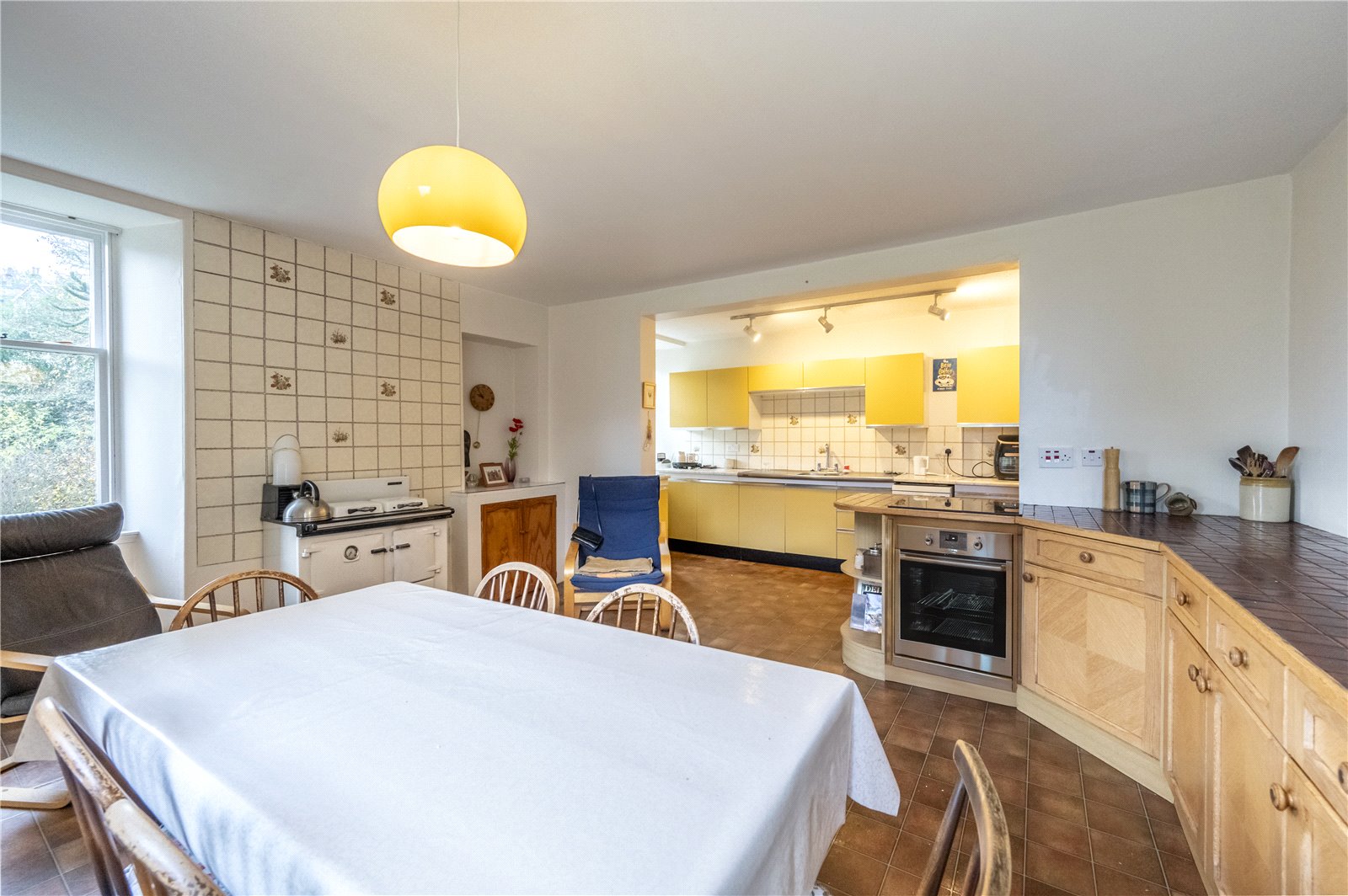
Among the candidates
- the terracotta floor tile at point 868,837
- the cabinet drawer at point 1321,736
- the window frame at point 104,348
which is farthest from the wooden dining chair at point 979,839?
the window frame at point 104,348

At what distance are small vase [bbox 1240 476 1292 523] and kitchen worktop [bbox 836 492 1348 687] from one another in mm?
41

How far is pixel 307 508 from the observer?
2738mm

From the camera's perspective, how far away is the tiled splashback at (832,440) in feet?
15.7

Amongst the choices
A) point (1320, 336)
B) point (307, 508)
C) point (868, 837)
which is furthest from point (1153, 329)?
point (307, 508)

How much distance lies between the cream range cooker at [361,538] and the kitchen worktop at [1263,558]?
2.52 metres

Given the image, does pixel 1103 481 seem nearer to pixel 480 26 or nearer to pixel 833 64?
pixel 833 64

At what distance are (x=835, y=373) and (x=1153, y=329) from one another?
2.65 meters

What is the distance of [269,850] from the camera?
702 mm

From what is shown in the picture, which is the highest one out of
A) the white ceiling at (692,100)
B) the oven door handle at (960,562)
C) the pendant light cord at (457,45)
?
the white ceiling at (692,100)

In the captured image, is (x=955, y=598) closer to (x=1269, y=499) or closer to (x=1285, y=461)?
(x=1269, y=499)

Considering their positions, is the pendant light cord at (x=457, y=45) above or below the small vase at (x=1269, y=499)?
above

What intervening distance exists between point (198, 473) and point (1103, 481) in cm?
448

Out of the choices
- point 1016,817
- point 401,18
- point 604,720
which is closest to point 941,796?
point 1016,817

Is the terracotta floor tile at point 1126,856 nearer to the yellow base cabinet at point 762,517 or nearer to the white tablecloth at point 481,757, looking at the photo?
the white tablecloth at point 481,757
